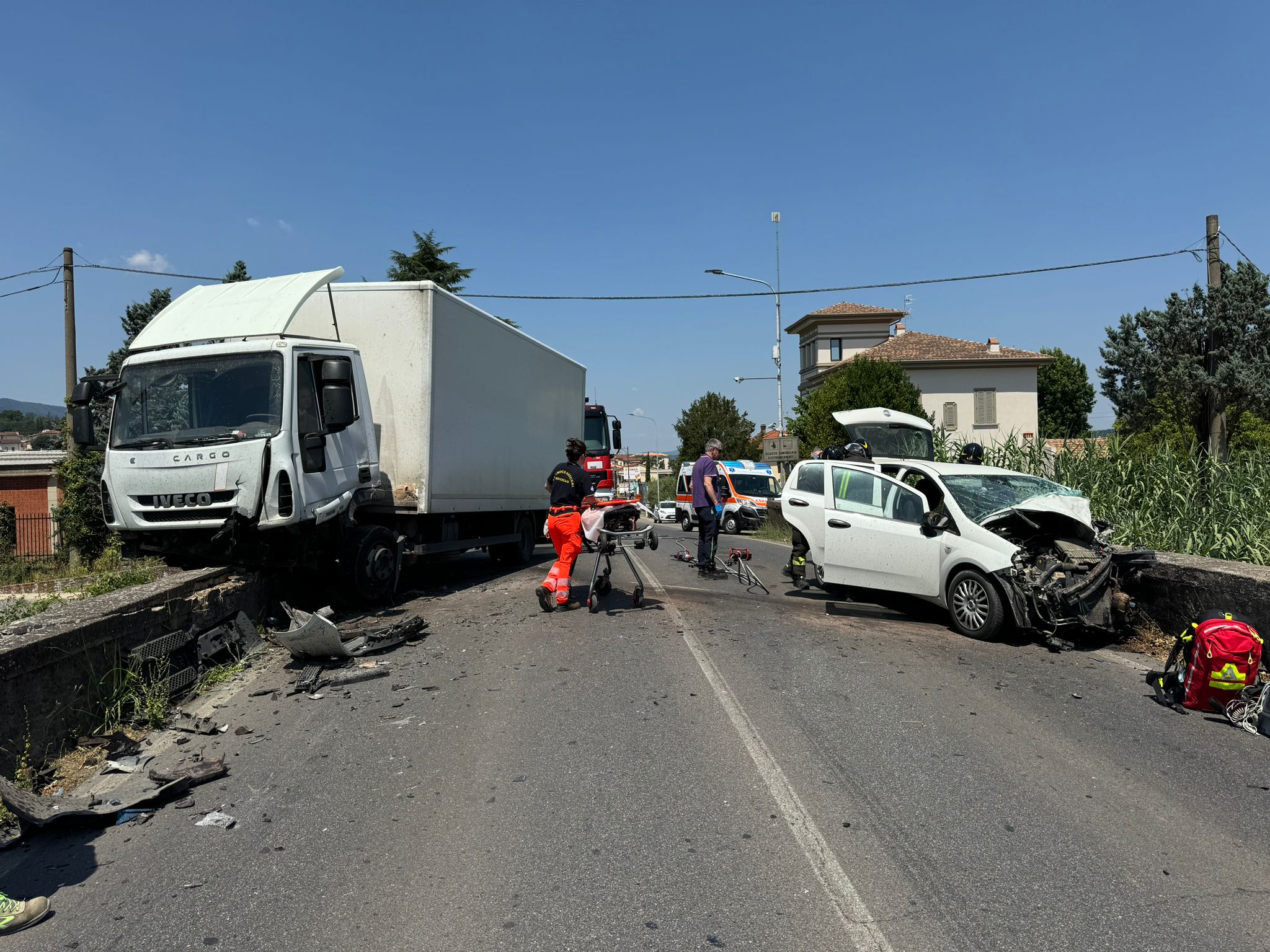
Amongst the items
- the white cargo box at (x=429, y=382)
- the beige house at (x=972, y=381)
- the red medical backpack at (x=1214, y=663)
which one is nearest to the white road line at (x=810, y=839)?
the red medical backpack at (x=1214, y=663)

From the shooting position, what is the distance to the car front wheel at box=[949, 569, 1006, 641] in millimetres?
8297

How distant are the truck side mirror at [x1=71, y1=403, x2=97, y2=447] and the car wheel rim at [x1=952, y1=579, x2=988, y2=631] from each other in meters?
8.71

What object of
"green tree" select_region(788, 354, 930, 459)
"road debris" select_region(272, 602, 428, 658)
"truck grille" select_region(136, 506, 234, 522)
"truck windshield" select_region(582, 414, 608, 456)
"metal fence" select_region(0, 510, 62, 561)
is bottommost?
"metal fence" select_region(0, 510, 62, 561)

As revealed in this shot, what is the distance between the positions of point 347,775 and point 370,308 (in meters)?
6.71

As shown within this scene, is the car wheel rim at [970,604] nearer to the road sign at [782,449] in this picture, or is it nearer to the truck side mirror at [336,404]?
the truck side mirror at [336,404]

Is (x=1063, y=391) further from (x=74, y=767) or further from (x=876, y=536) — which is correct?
(x=74, y=767)

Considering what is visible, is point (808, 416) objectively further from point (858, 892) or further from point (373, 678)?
point (858, 892)

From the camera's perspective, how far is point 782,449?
3081 cm

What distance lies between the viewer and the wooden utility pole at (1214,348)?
15.9 metres

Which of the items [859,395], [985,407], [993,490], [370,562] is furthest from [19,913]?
[985,407]

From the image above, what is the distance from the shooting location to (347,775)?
16.0 feet

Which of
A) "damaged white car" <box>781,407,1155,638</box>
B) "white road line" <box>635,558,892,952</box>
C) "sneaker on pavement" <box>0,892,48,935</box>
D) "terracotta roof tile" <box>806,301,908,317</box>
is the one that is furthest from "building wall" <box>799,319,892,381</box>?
"sneaker on pavement" <box>0,892,48,935</box>

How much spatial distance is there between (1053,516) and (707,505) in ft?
16.0

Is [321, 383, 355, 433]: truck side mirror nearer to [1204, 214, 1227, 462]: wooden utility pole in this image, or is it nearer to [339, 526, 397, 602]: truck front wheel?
[339, 526, 397, 602]: truck front wheel
